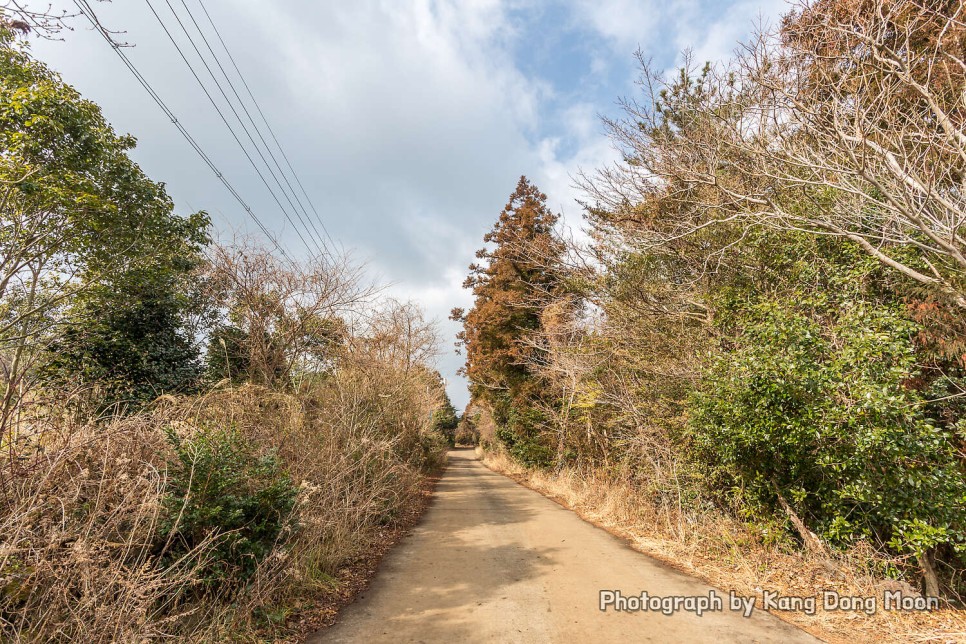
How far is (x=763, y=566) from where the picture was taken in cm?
548

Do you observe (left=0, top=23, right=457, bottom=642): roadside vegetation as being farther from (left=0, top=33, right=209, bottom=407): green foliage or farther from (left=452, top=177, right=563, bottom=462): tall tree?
(left=452, top=177, right=563, bottom=462): tall tree

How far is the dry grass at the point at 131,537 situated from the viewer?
260 cm

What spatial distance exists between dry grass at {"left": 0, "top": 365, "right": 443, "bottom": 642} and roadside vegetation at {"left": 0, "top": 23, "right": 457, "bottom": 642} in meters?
0.02

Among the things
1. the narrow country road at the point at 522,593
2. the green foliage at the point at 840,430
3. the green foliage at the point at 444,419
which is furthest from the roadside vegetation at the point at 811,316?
the green foliage at the point at 444,419

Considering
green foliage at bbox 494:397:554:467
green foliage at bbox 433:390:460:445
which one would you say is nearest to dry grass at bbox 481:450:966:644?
green foliage at bbox 494:397:554:467

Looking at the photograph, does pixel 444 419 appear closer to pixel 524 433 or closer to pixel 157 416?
pixel 524 433

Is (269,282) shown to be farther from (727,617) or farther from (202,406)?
(727,617)

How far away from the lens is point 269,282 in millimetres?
9914

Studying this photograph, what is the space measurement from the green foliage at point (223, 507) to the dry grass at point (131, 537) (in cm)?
11

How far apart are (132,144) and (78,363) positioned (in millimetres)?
5194

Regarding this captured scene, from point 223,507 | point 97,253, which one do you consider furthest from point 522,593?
point 97,253

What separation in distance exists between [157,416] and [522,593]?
4.54 m

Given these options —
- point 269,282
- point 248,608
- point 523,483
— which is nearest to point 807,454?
point 248,608

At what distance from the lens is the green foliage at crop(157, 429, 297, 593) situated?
360 cm
